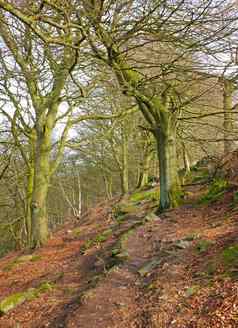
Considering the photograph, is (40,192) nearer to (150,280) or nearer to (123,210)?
(123,210)

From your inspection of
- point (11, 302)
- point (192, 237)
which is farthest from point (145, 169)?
point (11, 302)

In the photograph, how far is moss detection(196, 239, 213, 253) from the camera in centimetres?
536

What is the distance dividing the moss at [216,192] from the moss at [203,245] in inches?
107

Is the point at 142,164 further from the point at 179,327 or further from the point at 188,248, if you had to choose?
the point at 179,327

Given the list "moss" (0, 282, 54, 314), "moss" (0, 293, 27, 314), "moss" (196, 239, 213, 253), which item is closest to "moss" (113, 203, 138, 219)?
"moss" (0, 282, 54, 314)

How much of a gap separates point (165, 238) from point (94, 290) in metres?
2.04

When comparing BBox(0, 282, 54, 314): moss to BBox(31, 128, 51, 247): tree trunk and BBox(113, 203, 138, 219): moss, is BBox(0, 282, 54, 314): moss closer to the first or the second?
BBox(31, 128, 51, 247): tree trunk

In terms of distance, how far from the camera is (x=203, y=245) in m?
5.46

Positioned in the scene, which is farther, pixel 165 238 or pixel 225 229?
pixel 165 238

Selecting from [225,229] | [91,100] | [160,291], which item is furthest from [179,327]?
[91,100]

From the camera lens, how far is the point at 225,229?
588 cm

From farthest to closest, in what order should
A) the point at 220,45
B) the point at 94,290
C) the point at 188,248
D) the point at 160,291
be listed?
the point at 220,45 < the point at 188,248 < the point at 94,290 < the point at 160,291

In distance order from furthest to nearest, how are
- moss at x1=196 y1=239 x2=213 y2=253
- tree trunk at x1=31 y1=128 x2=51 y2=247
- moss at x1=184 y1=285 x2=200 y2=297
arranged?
tree trunk at x1=31 y1=128 x2=51 y2=247
moss at x1=196 y1=239 x2=213 y2=253
moss at x1=184 y1=285 x2=200 y2=297

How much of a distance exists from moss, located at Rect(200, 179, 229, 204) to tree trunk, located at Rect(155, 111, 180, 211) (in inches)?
28.5
